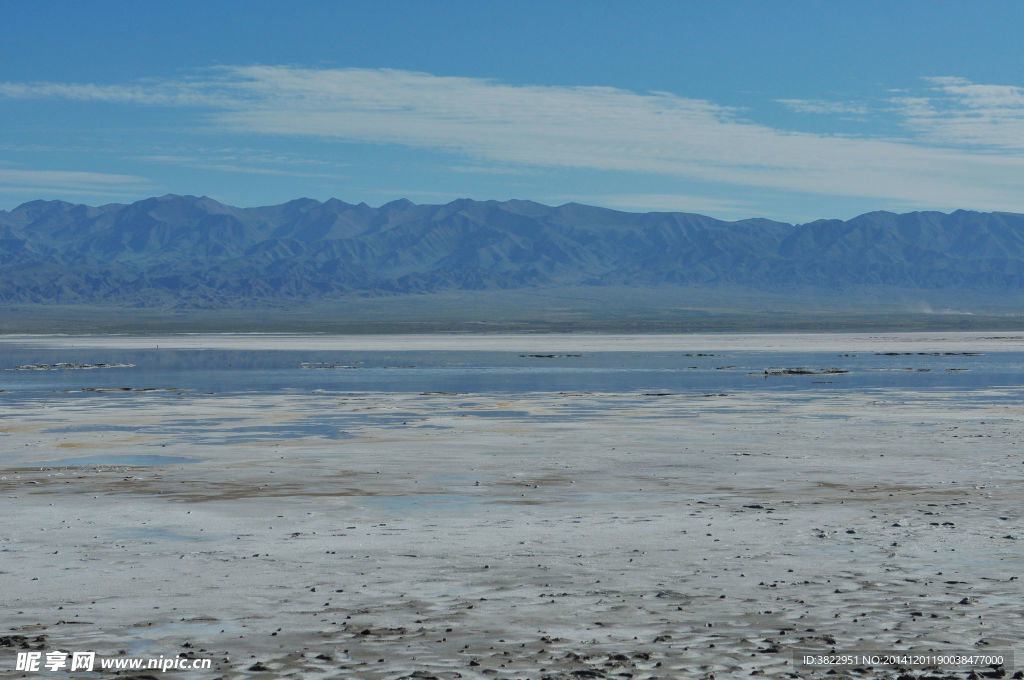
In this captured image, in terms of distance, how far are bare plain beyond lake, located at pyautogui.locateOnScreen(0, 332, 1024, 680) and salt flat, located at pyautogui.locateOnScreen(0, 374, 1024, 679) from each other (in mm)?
52

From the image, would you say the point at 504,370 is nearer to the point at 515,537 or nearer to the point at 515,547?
the point at 515,537

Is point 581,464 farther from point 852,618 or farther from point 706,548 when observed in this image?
point 852,618

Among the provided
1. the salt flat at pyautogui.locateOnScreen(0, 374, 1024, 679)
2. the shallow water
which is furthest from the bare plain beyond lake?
the shallow water

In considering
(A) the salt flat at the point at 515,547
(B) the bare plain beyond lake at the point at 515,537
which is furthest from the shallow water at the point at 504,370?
(A) the salt flat at the point at 515,547

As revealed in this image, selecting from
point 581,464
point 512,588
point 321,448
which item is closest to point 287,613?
point 512,588

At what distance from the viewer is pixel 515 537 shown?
1602 centimetres

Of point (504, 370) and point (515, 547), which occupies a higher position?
point (515, 547)

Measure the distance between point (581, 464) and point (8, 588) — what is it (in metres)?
12.8

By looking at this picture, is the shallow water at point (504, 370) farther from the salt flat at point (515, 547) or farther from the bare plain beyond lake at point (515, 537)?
the salt flat at point (515, 547)

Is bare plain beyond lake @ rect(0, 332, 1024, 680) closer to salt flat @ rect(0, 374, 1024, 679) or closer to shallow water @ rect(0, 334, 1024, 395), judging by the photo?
salt flat @ rect(0, 374, 1024, 679)

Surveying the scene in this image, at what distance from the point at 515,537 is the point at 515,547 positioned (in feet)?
2.28

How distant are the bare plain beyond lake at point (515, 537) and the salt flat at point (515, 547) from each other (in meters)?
0.05

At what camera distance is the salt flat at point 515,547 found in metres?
11.0

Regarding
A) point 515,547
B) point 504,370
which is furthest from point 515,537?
point 504,370
